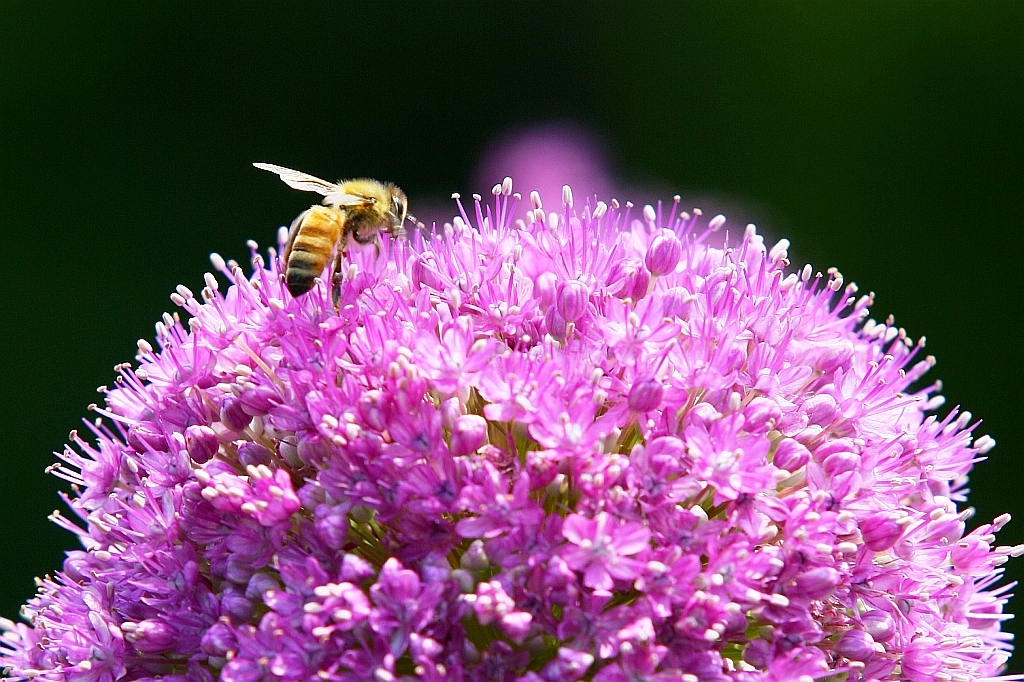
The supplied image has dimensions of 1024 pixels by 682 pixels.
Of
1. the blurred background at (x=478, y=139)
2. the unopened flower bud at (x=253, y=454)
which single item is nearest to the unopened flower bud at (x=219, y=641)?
the unopened flower bud at (x=253, y=454)

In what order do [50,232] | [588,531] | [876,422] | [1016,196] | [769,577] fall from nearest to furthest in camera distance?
[588,531], [769,577], [876,422], [1016,196], [50,232]

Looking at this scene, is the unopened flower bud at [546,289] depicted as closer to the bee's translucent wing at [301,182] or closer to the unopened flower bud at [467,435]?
the unopened flower bud at [467,435]

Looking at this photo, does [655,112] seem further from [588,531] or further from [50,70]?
[588,531]

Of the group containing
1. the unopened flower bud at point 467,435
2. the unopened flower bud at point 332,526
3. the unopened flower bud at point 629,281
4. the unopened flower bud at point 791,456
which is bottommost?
the unopened flower bud at point 332,526

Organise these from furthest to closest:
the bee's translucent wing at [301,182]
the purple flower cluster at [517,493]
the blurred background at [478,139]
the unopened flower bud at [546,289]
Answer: the blurred background at [478,139]
the bee's translucent wing at [301,182]
the unopened flower bud at [546,289]
the purple flower cluster at [517,493]

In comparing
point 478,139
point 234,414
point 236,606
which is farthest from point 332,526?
point 478,139

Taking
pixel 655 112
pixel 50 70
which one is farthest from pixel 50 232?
pixel 655 112
